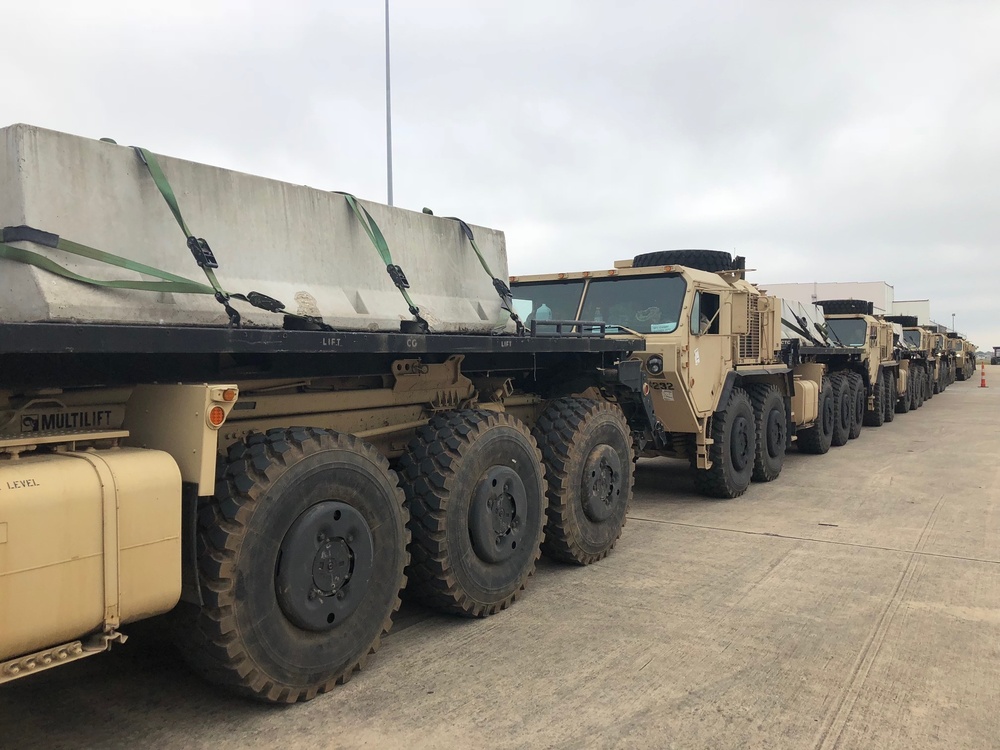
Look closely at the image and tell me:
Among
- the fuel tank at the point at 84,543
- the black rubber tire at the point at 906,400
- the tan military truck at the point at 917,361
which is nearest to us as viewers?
the fuel tank at the point at 84,543

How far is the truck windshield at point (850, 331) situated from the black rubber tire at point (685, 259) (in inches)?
271

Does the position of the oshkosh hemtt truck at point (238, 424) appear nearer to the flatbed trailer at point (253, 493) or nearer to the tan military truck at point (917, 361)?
the flatbed trailer at point (253, 493)

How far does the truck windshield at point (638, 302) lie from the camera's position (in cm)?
736

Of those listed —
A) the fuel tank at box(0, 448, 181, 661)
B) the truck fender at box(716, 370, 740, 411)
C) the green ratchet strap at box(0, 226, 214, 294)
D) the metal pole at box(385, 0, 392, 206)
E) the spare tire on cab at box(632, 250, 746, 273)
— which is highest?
the metal pole at box(385, 0, 392, 206)

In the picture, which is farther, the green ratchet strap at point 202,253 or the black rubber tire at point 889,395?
the black rubber tire at point 889,395

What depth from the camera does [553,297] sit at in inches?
318

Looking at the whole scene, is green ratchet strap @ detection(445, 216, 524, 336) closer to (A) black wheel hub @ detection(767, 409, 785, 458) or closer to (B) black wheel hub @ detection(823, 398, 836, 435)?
(A) black wheel hub @ detection(767, 409, 785, 458)

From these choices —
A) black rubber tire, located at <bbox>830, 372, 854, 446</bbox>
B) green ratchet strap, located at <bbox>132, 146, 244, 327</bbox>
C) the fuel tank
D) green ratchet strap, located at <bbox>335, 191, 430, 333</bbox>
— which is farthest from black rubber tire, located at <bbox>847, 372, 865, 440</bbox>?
the fuel tank

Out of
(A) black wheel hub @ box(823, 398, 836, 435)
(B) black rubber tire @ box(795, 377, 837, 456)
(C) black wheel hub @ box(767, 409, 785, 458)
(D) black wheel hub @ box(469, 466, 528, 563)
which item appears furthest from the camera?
(A) black wheel hub @ box(823, 398, 836, 435)

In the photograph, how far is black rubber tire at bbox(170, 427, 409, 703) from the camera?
9.72ft

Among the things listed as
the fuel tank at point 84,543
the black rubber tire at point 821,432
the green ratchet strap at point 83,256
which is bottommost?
the black rubber tire at point 821,432

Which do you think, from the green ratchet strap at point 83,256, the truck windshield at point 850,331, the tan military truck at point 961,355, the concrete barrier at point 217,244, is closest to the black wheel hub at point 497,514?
the concrete barrier at point 217,244

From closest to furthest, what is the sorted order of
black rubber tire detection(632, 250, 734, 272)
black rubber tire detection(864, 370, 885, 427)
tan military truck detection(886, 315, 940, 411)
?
1. black rubber tire detection(632, 250, 734, 272)
2. black rubber tire detection(864, 370, 885, 427)
3. tan military truck detection(886, 315, 940, 411)

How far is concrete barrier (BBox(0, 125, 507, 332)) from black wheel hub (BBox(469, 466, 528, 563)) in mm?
898
